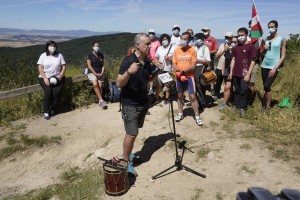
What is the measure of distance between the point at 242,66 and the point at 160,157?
311cm

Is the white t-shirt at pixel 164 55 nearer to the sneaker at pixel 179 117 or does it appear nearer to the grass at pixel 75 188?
the sneaker at pixel 179 117

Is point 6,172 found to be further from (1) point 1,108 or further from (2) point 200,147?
(2) point 200,147

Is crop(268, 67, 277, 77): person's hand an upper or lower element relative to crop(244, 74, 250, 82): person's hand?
upper

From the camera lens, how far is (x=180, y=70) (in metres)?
7.21

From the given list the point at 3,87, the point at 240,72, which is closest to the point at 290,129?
the point at 240,72

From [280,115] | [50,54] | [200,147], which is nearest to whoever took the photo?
[200,147]

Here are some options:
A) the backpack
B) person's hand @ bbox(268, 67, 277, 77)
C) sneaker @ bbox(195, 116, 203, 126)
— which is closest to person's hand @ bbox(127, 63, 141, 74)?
sneaker @ bbox(195, 116, 203, 126)

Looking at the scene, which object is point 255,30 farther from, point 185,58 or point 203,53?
point 185,58

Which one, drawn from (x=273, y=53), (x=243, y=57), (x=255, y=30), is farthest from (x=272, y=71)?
(x=255, y=30)

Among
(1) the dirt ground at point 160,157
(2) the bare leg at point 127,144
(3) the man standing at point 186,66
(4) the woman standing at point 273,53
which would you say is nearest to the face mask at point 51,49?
(1) the dirt ground at point 160,157

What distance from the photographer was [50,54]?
27.4 ft

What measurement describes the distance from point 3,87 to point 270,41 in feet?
24.6

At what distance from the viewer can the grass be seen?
16.7 feet

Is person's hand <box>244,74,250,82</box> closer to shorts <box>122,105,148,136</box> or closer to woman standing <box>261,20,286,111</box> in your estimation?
woman standing <box>261,20,286,111</box>
